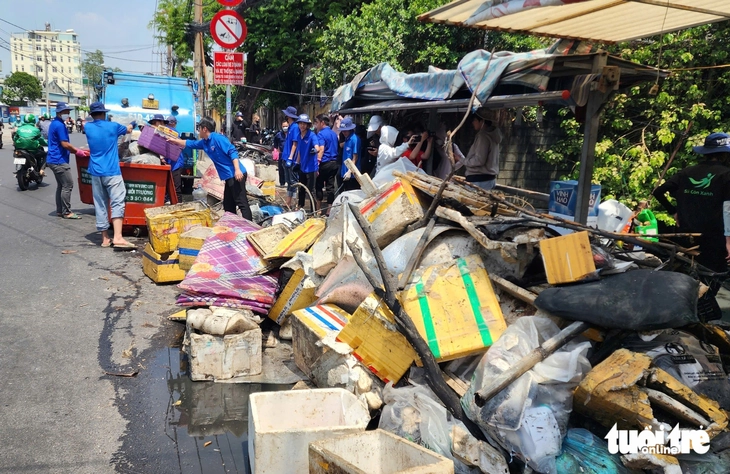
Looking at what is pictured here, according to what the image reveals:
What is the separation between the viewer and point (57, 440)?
10.8ft

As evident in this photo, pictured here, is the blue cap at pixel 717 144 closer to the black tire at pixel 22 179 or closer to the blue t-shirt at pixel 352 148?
the blue t-shirt at pixel 352 148

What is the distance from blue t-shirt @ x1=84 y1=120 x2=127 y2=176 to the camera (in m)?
7.25

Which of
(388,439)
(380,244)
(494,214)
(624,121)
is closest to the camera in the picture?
(388,439)

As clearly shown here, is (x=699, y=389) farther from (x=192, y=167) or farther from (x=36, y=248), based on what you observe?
(x=192, y=167)

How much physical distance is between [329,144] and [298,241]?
496cm

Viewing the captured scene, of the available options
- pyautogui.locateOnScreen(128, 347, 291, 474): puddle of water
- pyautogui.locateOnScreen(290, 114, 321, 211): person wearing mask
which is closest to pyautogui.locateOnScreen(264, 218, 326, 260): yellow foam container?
pyautogui.locateOnScreen(128, 347, 291, 474): puddle of water

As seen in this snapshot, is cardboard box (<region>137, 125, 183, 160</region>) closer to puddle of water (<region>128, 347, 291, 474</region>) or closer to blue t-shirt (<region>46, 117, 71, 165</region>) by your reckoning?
blue t-shirt (<region>46, 117, 71, 165</region>)

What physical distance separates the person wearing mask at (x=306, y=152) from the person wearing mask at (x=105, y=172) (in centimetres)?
308

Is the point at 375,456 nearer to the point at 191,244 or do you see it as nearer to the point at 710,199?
the point at 710,199

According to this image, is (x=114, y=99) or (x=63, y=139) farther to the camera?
(x=114, y=99)

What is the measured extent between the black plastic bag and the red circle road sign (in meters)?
8.10

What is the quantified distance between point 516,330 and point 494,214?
4.34 ft

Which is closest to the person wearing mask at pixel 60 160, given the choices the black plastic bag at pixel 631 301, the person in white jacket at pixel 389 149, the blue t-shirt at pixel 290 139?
the blue t-shirt at pixel 290 139

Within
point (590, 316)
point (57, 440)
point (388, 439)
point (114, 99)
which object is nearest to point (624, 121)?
point (590, 316)
